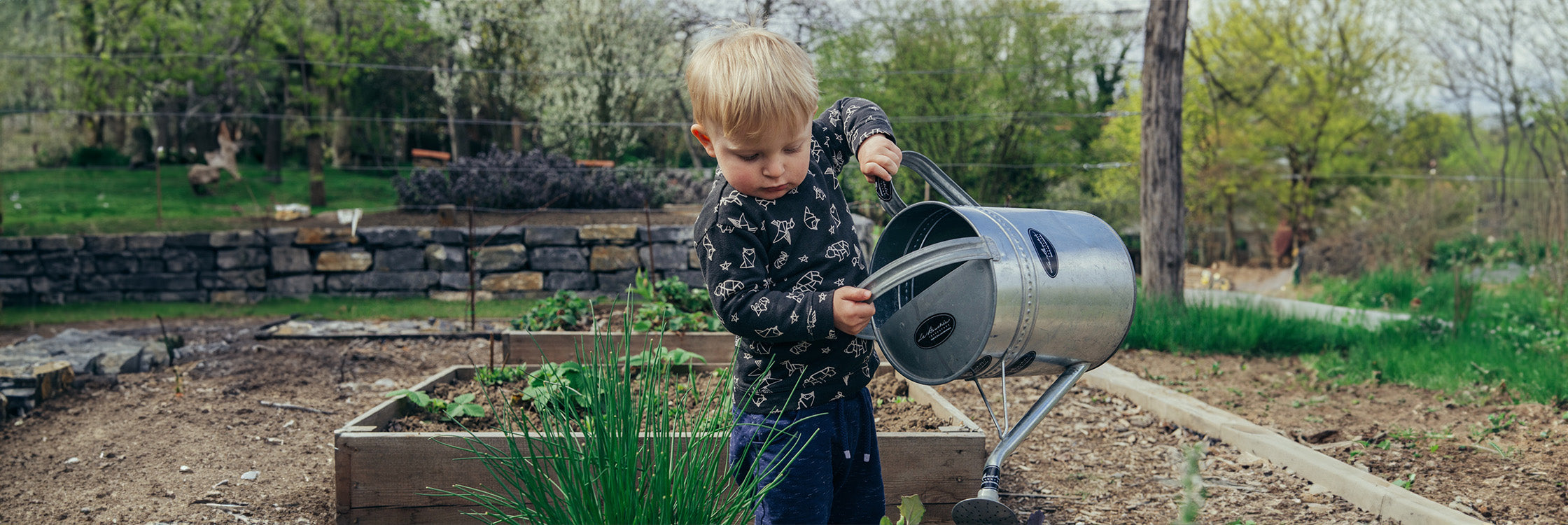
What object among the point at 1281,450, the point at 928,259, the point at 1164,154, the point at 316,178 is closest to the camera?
the point at 928,259

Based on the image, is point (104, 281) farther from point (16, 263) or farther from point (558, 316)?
point (558, 316)

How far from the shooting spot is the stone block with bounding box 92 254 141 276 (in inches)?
335

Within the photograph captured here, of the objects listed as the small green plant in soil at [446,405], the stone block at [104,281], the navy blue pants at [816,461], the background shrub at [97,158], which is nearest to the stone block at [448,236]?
the stone block at [104,281]

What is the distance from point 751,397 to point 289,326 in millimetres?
5675

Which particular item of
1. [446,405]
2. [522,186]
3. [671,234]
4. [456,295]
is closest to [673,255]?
[671,234]

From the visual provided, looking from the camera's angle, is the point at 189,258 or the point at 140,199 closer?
the point at 189,258

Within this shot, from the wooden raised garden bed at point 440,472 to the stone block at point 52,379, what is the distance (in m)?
2.62

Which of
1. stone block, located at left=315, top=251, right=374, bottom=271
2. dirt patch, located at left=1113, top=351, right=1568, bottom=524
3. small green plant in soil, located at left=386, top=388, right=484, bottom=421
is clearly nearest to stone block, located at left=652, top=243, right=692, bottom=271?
stone block, located at left=315, top=251, right=374, bottom=271

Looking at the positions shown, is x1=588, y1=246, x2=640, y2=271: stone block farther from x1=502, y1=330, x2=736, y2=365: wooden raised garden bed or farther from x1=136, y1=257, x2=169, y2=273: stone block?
x1=502, y1=330, x2=736, y2=365: wooden raised garden bed

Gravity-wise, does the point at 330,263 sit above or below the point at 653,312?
below

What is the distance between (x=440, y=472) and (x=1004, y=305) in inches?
65.1

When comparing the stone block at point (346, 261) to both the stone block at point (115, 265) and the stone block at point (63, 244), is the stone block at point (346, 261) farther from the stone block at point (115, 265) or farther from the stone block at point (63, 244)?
the stone block at point (63, 244)

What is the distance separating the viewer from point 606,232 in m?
8.44

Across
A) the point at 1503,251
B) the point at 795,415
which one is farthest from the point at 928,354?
the point at 1503,251
